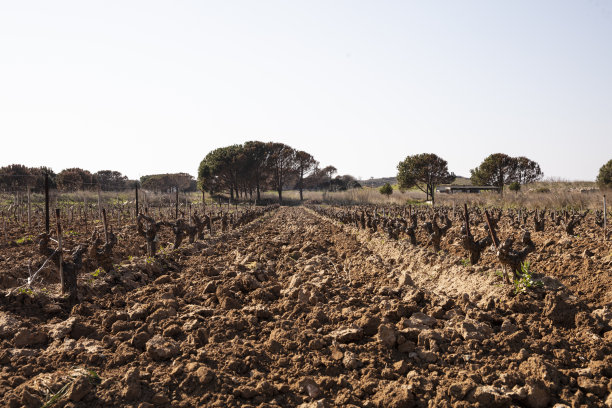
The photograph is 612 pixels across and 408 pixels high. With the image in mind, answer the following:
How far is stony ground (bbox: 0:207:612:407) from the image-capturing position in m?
3.35

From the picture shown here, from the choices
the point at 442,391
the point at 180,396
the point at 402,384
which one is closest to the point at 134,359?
the point at 180,396

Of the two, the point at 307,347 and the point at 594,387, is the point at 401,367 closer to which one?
the point at 307,347

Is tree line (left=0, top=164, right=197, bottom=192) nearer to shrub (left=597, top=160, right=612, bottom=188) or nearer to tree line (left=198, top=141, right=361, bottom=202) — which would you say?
tree line (left=198, top=141, right=361, bottom=202)

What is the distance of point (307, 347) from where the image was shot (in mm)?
4266

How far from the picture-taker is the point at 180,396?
3389 mm

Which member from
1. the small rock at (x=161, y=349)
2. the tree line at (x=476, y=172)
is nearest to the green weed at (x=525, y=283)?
the small rock at (x=161, y=349)

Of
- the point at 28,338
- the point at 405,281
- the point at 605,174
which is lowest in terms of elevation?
the point at 28,338

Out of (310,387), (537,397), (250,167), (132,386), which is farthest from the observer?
(250,167)

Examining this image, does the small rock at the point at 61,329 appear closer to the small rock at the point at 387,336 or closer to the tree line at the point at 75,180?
the small rock at the point at 387,336

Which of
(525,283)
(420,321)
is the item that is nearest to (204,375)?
(420,321)

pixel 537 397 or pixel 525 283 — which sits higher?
pixel 525 283

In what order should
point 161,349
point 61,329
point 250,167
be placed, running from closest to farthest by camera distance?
point 161,349, point 61,329, point 250,167

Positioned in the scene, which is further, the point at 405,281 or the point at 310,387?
the point at 405,281

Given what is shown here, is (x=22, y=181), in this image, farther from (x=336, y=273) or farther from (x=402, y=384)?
(x=402, y=384)
